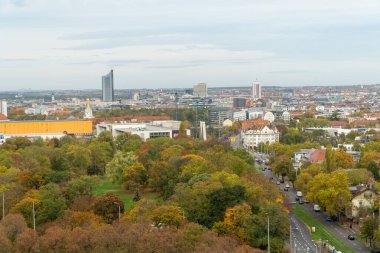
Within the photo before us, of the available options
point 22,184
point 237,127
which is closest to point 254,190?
point 22,184

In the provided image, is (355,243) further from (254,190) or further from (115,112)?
(115,112)

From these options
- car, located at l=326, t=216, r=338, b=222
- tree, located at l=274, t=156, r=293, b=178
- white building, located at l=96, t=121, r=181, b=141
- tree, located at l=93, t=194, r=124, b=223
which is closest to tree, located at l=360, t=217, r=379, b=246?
car, located at l=326, t=216, r=338, b=222

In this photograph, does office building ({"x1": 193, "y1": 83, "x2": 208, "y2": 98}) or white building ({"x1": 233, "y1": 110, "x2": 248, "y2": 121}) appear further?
office building ({"x1": 193, "y1": 83, "x2": 208, "y2": 98})

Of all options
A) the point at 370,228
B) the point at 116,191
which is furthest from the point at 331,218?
the point at 116,191

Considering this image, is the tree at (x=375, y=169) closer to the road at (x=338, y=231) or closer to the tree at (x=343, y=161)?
the tree at (x=343, y=161)

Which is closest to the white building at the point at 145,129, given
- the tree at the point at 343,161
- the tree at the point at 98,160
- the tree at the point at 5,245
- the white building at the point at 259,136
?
the white building at the point at 259,136

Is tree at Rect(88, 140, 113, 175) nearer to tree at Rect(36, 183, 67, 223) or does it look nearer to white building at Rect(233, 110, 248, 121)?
tree at Rect(36, 183, 67, 223)
